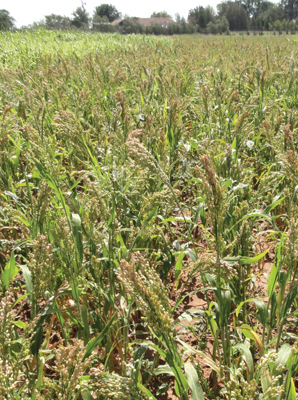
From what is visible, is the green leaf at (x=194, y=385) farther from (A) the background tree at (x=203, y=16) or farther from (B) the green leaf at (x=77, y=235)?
(A) the background tree at (x=203, y=16)

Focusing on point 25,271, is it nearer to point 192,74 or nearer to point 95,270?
point 95,270

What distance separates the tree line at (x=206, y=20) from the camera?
138ft

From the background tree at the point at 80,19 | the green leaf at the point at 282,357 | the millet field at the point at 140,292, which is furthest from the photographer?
the background tree at the point at 80,19

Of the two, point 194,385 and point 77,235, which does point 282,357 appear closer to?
point 194,385

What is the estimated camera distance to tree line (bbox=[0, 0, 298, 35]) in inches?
1655

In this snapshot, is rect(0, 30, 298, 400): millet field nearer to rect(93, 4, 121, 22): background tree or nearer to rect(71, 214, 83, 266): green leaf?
rect(71, 214, 83, 266): green leaf

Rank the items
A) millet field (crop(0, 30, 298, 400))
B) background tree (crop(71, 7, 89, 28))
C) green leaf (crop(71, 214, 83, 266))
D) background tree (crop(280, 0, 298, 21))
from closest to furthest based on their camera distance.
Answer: millet field (crop(0, 30, 298, 400)) → green leaf (crop(71, 214, 83, 266)) → background tree (crop(71, 7, 89, 28)) → background tree (crop(280, 0, 298, 21))

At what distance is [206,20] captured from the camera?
193 ft

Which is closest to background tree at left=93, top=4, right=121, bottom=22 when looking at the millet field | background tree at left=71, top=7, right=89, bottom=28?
background tree at left=71, top=7, right=89, bottom=28

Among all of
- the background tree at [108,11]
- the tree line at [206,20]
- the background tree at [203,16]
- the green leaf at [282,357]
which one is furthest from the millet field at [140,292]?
the background tree at [108,11]

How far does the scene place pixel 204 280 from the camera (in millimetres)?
1481

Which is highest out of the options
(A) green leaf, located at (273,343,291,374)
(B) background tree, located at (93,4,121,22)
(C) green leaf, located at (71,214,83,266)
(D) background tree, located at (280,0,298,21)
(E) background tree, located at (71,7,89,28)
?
(B) background tree, located at (93,4,121,22)

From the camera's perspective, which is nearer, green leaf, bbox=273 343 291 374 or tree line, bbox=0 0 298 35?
green leaf, bbox=273 343 291 374

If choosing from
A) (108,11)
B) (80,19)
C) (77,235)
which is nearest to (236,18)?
(80,19)
